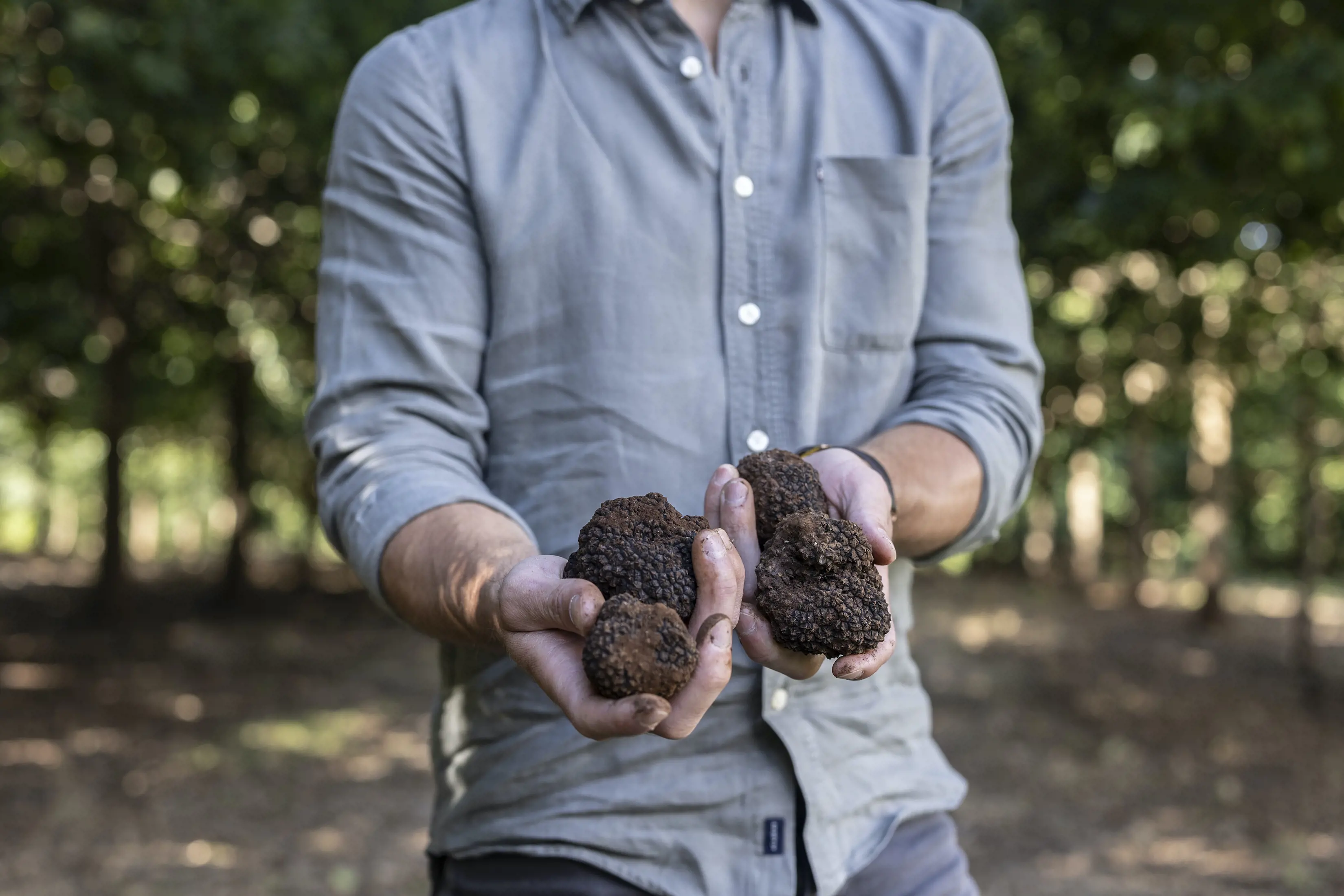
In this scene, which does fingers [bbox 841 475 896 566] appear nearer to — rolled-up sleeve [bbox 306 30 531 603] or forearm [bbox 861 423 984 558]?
forearm [bbox 861 423 984 558]

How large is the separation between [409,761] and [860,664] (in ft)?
26.6

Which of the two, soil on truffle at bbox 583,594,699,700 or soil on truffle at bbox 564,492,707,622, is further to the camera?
soil on truffle at bbox 564,492,707,622

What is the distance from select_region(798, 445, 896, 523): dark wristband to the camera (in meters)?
1.90

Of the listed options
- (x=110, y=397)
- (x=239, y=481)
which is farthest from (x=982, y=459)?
(x=239, y=481)

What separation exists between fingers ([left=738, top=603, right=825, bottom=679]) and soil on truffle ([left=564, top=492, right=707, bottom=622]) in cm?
9

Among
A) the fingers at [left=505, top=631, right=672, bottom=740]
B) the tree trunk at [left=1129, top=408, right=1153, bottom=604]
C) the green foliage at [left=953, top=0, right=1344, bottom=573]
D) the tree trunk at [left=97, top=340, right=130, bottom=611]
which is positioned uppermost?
the fingers at [left=505, top=631, right=672, bottom=740]

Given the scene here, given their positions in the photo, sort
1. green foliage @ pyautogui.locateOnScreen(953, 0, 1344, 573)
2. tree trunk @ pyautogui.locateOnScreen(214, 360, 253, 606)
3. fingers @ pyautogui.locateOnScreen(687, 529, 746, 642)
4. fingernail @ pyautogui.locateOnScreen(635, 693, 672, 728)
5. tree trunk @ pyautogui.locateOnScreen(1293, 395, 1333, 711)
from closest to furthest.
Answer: fingernail @ pyautogui.locateOnScreen(635, 693, 672, 728) < fingers @ pyautogui.locateOnScreen(687, 529, 746, 642) < green foliage @ pyautogui.locateOnScreen(953, 0, 1344, 573) < tree trunk @ pyautogui.locateOnScreen(1293, 395, 1333, 711) < tree trunk @ pyautogui.locateOnScreen(214, 360, 253, 606)

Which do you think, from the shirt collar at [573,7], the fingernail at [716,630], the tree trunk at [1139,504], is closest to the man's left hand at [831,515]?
the fingernail at [716,630]

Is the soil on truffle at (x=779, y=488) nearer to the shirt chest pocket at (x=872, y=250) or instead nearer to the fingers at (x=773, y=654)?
the fingers at (x=773, y=654)

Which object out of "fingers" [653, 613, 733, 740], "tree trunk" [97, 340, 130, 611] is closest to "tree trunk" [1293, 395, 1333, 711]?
"fingers" [653, 613, 733, 740]

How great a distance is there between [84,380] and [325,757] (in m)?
8.33

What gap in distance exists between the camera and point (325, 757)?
9117mm

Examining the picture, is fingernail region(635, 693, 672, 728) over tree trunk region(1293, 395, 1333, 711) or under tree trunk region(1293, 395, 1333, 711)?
over

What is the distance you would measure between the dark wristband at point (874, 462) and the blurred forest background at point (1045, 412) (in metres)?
5.06
